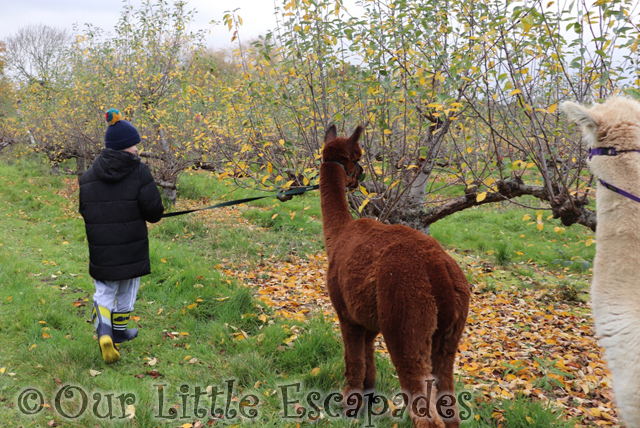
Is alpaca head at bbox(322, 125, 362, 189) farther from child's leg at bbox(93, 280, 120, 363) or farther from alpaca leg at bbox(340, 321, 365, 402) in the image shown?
child's leg at bbox(93, 280, 120, 363)

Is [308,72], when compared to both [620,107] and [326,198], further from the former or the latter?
[620,107]

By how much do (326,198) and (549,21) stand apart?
269cm

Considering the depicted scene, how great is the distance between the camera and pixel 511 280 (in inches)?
282

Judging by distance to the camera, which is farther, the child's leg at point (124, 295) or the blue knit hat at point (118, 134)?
the child's leg at point (124, 295)

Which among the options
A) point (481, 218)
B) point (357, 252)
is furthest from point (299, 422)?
point (481, 218)

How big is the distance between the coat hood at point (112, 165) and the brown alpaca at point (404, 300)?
2257mm

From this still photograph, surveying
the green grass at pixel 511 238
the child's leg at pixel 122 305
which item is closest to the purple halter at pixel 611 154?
the child's leg at pixel 122 305

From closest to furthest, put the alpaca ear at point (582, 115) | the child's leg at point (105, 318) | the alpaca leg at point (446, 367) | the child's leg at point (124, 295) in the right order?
the alpaca ear at point (582, 115) → the alpaca leg at point (446, 367) → the child's leg at point (105, 318) → the child's leg at point (124, 295)

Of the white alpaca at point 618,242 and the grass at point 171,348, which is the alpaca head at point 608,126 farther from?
the grass at point 171,348

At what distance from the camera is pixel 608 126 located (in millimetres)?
2270

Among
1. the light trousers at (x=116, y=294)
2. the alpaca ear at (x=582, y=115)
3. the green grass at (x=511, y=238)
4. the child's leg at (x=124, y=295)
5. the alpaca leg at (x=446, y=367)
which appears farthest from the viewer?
the green grass at (x=511, y=238)

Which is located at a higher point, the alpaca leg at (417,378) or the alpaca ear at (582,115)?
the alpaca ear at (582,115)

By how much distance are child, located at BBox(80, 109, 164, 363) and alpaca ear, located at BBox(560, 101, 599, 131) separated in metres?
3.53

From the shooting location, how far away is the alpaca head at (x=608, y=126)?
2238 mm
